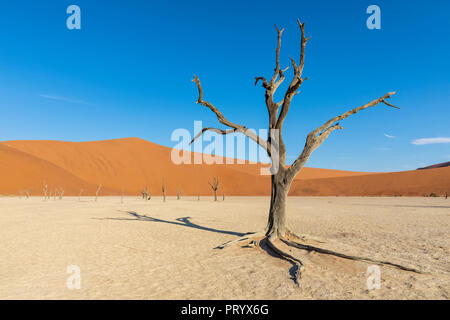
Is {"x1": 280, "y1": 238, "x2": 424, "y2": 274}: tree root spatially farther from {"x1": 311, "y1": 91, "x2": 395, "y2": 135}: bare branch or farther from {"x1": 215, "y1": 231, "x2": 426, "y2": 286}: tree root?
{"x1": 311, "y1": 91, "x2": 395, "y2": 135}: bare branch

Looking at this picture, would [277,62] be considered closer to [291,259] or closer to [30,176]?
[291,259]

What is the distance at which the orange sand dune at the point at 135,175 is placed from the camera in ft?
194

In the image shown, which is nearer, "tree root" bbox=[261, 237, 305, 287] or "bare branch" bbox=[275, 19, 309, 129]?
"tree root" bbox=[261, 237, 305, 287]

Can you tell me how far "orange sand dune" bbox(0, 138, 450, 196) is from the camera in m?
59.1

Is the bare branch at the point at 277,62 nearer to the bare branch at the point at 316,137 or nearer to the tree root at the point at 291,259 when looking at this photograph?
the bare branch at the point at 316,137

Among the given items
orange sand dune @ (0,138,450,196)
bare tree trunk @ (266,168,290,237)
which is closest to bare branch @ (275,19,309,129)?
bare tree trunk @ (266,168,290,237)

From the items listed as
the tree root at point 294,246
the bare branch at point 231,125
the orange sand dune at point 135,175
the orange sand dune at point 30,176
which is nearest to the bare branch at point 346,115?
the bare branch at point 231,125

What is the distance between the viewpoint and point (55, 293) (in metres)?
4.88

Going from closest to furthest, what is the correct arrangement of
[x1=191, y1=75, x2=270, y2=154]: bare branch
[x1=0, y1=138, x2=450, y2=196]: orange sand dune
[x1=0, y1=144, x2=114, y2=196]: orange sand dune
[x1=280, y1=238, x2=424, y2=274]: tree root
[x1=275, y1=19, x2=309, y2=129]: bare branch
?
[x1=280, y1=238, x2=424, y2=274]: tree root < [x1=275, y1=19, x2=309, y2=129]: bare branch < [x1=191, y1=75, x2=270, y2=154]: bare branch < [x1=0, y1=144, x2=114, y2=196]: orange sand dune < [x1=0, y1=138, x2=450, y2=196]: orange sand dune

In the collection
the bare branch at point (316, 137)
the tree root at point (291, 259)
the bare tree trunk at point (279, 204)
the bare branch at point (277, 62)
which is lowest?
the tree root at point (291, 259)

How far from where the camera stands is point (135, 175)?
8088 centimetres

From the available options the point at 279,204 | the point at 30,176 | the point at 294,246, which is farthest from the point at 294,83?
the point at 30,176

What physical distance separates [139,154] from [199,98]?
295ft
